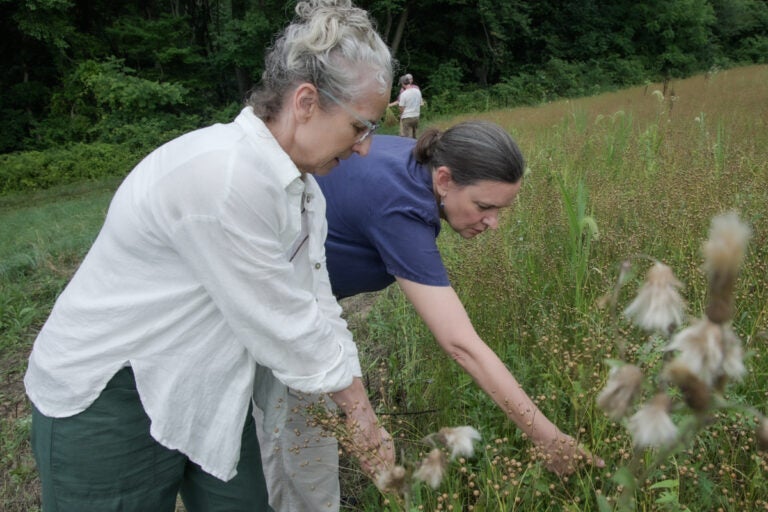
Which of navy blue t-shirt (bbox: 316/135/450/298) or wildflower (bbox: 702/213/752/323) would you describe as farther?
navy blue t-shirt (bbox: 316/135/450/298)

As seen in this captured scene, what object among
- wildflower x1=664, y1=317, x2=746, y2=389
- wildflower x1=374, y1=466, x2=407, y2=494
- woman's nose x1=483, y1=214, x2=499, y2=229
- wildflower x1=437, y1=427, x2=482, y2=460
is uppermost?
wildflower x1=664, y1=317, x2=746, y2=389

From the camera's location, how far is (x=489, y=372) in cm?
161

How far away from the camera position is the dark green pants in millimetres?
1403

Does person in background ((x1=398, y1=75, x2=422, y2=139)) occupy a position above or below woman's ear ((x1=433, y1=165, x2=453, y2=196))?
below

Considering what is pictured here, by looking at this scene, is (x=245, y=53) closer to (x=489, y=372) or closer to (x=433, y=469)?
(x=489, y=372)

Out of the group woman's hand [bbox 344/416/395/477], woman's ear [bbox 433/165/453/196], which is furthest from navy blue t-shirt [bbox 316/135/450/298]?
woman's hand [bbox 344/416/395/477]

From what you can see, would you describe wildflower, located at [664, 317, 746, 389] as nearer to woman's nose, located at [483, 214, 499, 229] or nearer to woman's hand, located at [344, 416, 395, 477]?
woman's hand, located at [344, 416, 395, 477]

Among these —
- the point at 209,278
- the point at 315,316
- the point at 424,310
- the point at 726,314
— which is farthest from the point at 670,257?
the point at 726,314

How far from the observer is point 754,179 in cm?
294

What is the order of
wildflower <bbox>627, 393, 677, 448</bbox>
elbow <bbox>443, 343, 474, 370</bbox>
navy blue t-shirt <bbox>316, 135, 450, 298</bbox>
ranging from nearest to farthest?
1. wildflower <bbox>627, 393, 677, 448</bbox>
2. elbow <bbox>443, 343, 474, 370</bbox>
3. navy blue t-shirt <bbox>316, 135, 450, 298</bbox>

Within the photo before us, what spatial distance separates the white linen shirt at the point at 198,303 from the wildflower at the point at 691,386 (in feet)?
2.85

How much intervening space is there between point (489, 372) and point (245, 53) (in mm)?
24402

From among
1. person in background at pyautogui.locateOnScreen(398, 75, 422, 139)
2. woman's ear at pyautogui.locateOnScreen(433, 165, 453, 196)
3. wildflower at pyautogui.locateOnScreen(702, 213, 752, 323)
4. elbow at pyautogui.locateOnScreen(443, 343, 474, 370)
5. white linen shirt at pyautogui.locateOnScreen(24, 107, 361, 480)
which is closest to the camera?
wildflower at pyautogui.locateOnScreen(702, 213, 752, 323)

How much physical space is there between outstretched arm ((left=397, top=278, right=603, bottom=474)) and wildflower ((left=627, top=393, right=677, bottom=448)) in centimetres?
85
